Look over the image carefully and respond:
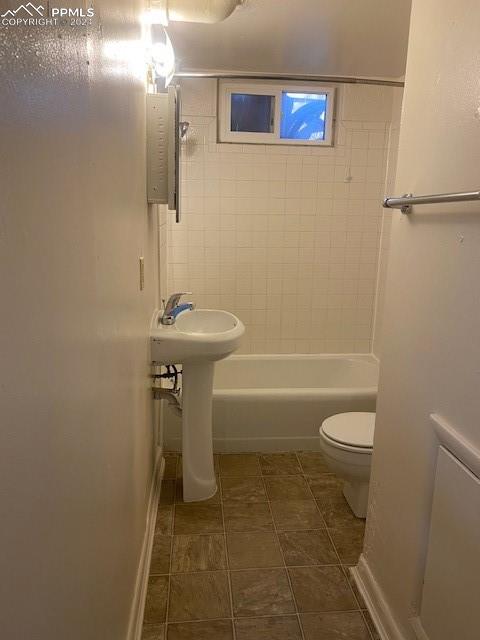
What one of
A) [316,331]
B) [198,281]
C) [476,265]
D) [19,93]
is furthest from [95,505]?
[316,331]

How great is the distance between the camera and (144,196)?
5.68ft

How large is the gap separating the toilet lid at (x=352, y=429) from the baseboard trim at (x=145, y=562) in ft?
2.72

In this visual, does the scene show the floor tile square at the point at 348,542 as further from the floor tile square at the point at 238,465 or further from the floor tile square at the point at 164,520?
the floor tile square at the point at 164,520

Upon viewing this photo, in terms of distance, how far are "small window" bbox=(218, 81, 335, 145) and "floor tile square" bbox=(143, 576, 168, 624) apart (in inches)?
98.5

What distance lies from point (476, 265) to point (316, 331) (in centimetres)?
237

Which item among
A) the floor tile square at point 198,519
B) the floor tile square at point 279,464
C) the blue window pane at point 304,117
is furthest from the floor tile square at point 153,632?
the blue window pane at point 304,117

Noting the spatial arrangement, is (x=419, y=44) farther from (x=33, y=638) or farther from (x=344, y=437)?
(x=33, y=638)

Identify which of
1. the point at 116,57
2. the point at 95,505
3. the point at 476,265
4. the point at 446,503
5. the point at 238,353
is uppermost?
the point at 116,57

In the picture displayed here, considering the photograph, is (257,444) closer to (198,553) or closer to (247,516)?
(247,516)

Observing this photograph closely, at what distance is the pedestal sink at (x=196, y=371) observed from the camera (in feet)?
6.61

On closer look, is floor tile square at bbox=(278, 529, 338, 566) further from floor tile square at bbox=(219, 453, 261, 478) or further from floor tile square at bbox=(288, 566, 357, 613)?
floor tile square at bbox=(219, 453, 261, 478)

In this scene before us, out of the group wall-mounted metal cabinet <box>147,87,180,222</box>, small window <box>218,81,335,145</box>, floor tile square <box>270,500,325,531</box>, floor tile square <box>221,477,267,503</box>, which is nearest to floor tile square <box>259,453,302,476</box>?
floor tile square <box>221,477,267,503</box>

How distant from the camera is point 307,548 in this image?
2.00 meters

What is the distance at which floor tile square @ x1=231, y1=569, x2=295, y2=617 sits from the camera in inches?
66.2
